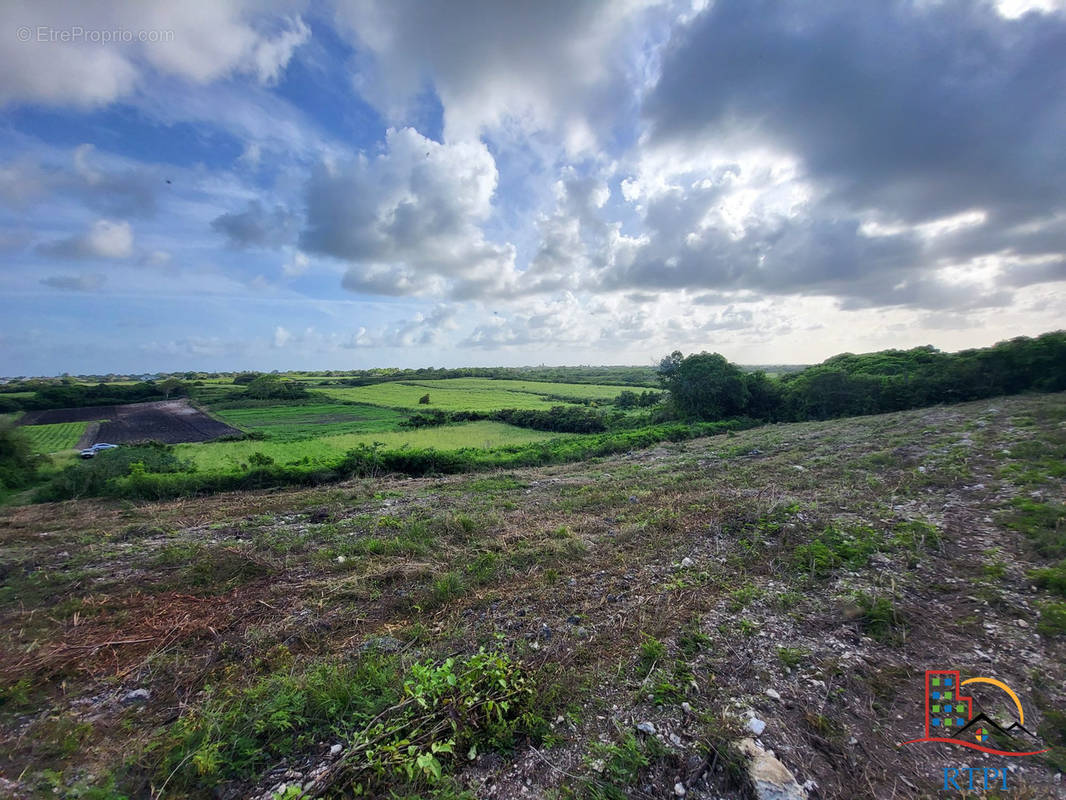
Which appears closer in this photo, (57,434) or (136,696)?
(136,696)

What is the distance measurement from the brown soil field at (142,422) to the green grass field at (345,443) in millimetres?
5560

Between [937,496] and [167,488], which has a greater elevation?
[937,496]

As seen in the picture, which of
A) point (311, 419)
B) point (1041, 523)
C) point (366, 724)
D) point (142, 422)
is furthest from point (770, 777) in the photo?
point (142, 422)

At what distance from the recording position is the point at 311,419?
3528cm

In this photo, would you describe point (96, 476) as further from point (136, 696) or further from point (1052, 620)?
point (1052, 620)

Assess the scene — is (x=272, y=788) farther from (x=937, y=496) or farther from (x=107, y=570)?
(x=937, y=496)

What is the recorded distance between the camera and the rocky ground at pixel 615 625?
3004 millimetres

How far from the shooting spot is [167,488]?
1283cm

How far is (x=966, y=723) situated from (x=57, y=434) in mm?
42192

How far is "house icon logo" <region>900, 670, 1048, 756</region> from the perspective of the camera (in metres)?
2.98

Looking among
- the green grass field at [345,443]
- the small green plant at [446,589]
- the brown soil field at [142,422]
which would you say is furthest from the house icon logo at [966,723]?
the brown soil field at [142,422]

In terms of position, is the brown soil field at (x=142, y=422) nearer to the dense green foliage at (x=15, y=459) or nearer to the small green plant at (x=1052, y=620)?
the dense green foliage at (x=15, y=459)

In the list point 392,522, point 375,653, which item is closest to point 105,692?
point 375,653

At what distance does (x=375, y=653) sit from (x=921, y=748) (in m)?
4.84
